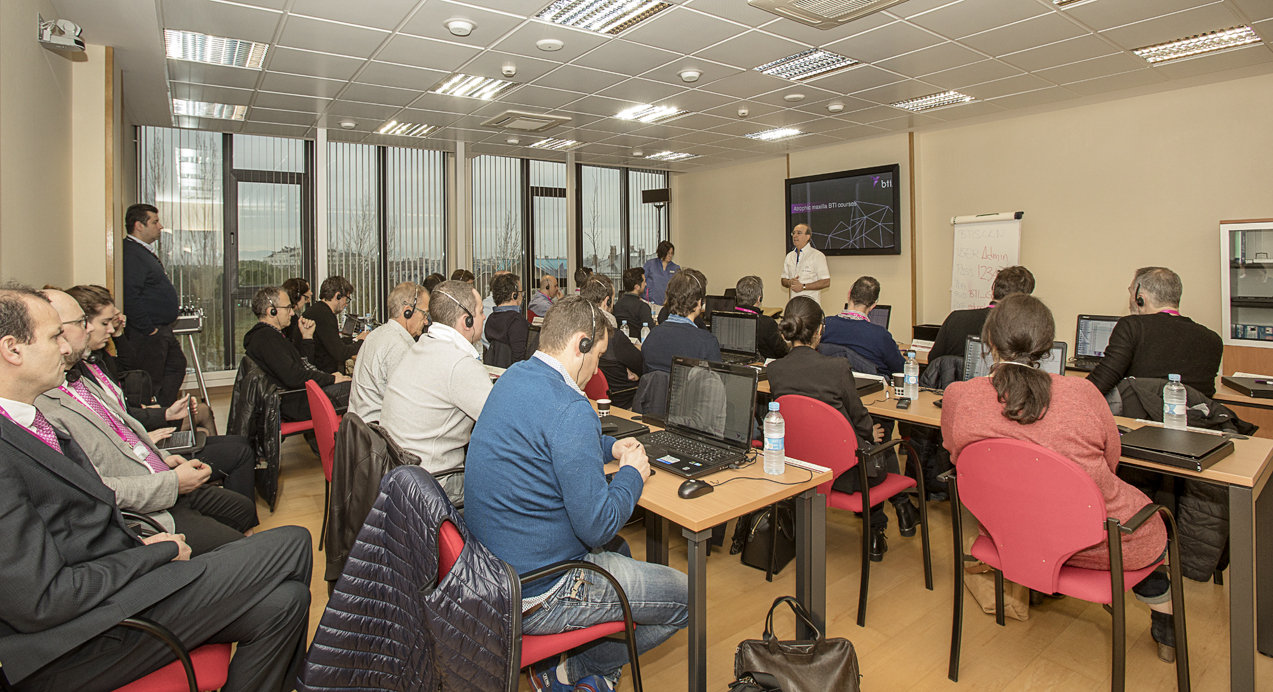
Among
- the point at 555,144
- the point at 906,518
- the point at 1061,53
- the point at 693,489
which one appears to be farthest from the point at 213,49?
the point at 1061,53

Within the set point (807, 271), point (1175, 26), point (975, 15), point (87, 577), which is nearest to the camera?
point (87, 577)

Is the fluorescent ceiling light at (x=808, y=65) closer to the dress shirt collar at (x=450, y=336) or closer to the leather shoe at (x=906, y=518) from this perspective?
the leather shoe at (x=906, y=518)

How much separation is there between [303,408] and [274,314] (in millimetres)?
637

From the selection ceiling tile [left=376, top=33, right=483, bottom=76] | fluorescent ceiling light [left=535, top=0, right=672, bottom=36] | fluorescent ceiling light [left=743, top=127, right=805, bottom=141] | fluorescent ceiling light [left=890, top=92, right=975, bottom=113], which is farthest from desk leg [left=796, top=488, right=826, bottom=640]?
fluorescent ceiling light [left=743, top=127, right=805, bottom=141]

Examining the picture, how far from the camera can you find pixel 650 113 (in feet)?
21.4

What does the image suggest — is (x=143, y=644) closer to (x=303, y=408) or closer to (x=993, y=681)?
(x=993, y=681)

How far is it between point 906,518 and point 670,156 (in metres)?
6.74

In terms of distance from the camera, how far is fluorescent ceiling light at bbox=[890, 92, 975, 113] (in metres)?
6.05

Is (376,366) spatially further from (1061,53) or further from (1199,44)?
(1199,44)

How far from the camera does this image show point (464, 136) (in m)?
7.52

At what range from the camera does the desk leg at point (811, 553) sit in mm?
2102

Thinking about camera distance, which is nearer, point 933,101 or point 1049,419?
point 1049,419

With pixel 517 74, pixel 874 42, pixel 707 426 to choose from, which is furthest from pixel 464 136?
pixel 707 426

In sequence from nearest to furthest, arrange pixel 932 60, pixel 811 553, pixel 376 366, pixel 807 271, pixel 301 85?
pixel 811 553
pixel 376 366
pixel 932 60
pixel 301 85
pixel 807 271
